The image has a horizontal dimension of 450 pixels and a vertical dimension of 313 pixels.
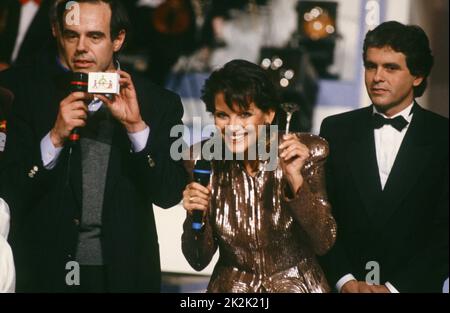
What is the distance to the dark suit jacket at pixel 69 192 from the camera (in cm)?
300

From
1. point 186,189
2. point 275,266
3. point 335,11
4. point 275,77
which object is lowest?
point 275,266

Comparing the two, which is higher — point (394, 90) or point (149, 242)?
point (394, 90)

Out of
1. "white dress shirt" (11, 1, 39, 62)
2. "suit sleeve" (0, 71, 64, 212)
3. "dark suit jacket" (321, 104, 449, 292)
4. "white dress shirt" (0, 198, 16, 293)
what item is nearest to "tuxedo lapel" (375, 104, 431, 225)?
"dark suit jacket" (321, 104, 449, 292)

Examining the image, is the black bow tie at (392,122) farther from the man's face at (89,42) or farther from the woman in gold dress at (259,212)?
the man's face at (89,42)

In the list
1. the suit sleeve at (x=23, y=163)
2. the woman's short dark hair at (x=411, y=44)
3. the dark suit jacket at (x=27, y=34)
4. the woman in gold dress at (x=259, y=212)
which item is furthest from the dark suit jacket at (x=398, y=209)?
the dark suit jacket at (x=27, y=34)

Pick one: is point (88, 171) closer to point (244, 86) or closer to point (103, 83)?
point (103, 83)

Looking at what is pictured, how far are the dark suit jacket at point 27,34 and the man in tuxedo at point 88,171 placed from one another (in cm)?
15

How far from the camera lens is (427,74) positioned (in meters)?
3.15

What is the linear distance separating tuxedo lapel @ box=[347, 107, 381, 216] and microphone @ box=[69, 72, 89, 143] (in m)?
1.05

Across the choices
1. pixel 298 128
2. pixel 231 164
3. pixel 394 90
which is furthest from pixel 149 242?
pixel 394 90

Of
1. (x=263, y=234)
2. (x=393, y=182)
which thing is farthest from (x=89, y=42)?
(x=393, y=182)

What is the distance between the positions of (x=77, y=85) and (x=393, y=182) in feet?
4.16

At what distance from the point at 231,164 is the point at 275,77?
413mm
